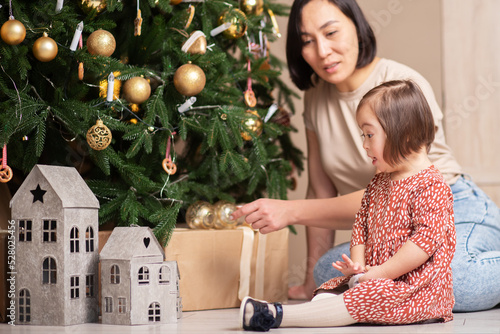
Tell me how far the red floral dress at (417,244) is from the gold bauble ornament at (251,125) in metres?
0.56

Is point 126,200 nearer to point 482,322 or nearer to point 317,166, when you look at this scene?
point 317,166

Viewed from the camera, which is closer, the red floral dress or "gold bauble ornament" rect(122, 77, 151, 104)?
the red floral dress

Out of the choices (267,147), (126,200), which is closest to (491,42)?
(267,147)

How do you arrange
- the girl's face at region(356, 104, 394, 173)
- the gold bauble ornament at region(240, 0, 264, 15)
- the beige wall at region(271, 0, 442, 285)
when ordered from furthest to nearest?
the beige wall at region(271, 0, 442, 285), the gold bauble ornament at region(240, 0, 264, 15), the girl's face at region(356, 104, 394, 173)

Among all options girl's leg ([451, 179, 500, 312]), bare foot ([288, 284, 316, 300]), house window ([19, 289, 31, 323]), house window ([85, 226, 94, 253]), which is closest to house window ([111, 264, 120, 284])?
house window ([85, 226, 94, 253])

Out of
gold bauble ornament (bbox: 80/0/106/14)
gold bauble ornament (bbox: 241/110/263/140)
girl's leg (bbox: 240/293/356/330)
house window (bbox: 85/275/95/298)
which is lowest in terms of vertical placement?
girl's leg (bbox: 240/293/356/330)

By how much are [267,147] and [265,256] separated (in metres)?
0.40

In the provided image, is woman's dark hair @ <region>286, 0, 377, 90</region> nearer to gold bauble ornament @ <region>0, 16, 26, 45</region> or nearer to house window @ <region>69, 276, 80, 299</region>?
gold bauble ornament @ <region>0, 16, 26, 45</region>

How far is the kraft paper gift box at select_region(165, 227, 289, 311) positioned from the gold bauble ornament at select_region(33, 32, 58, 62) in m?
0.64

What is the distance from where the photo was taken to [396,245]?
1.63 m

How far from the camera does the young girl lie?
154cm

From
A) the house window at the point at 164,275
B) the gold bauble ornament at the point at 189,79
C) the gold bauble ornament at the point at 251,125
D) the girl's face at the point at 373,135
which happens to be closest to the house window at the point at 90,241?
the house window at the point at 164,275

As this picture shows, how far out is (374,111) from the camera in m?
1.63

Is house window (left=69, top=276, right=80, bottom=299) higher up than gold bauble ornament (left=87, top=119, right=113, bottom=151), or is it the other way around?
gold bauble ornament (left=87, top=119, right=113, bottom=151)
